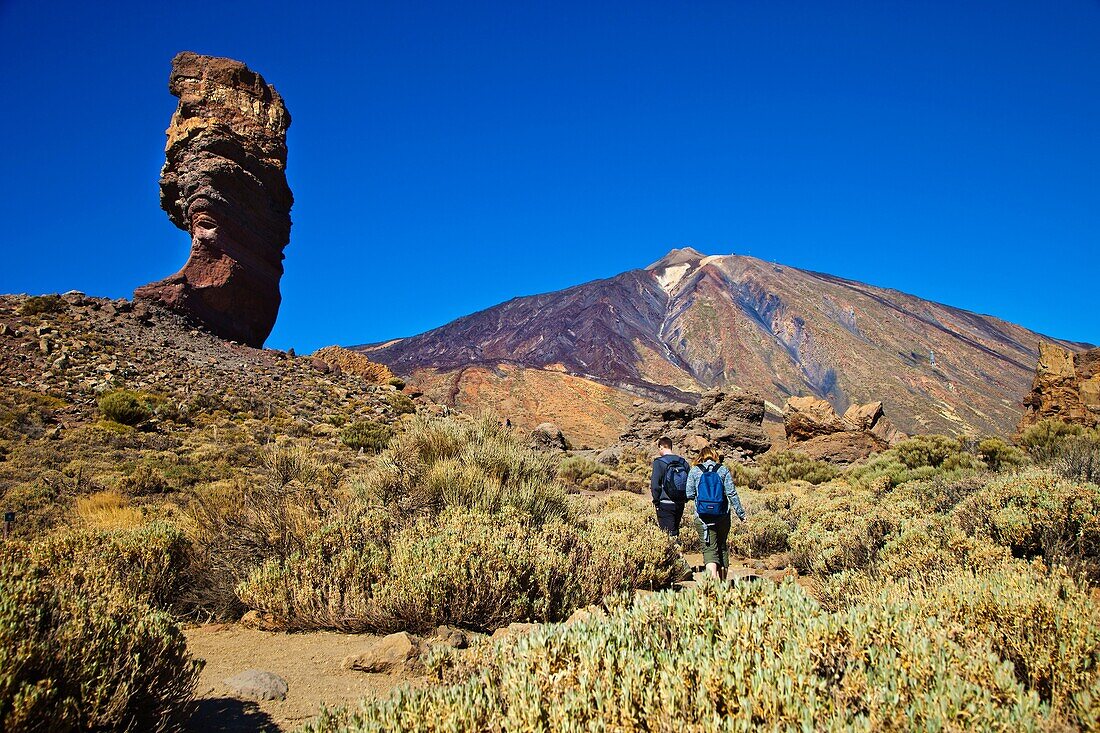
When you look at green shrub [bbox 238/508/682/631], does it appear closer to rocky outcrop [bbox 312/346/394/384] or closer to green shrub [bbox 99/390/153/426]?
green shrub [bbox 99/390/153/426]

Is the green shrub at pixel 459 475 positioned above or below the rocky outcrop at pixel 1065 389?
below

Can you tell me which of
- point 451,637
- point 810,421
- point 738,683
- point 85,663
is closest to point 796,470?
point 810,421

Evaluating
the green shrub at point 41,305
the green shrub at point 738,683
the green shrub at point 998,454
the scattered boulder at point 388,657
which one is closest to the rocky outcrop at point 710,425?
the green shrub at point 998,454

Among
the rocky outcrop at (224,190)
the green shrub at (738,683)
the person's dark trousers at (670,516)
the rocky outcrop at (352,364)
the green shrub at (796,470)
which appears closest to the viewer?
the green shrub at (738,683)

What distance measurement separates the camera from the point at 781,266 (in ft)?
487

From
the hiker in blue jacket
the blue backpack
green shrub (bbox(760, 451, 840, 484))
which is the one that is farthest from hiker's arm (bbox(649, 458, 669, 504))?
green shrub (bbox(760, 451, 840, 484))

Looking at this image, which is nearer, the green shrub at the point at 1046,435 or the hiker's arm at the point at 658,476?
the hiker's arm at the point at 658,476

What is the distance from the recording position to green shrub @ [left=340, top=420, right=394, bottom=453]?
49.6 feet

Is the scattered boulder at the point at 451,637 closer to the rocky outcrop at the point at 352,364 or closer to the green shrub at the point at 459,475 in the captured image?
the green shrub at the point at 459,475

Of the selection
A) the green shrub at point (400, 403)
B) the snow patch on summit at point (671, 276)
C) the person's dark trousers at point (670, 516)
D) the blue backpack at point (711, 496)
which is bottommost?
the person's dark trousers at point (670, 516)

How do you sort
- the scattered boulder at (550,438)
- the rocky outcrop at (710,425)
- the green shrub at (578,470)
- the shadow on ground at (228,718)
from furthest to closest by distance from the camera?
the scattered boulder at (550,438) → the rocky outcrop at (710,425) → the green shrub at (578,470) → the shadow on ground at (228,718)

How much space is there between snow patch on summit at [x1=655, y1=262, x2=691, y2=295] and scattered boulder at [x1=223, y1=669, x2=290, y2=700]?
142978 millimetres

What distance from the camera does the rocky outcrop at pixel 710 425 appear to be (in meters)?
19.7

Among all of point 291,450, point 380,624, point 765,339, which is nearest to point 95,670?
point 380,624
